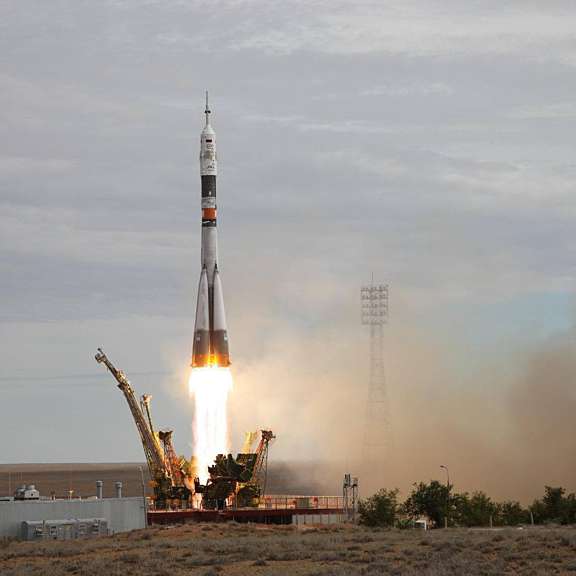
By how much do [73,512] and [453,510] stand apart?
3336 centimetres

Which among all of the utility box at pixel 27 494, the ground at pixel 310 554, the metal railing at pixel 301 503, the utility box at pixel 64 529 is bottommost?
the ground at pixel 310 554

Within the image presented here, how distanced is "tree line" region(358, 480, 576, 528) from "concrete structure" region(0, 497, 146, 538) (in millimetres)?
20203

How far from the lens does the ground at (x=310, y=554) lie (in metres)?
65.4

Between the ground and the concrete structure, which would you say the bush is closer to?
the ground

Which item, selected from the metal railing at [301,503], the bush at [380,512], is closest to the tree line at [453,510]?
the bush at [380,512]

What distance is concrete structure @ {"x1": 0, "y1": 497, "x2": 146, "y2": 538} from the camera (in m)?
89.9

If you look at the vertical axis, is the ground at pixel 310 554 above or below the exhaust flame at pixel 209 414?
below

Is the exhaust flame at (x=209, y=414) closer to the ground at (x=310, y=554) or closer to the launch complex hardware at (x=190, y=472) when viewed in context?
the launch complex hardware at (x=190, y=472)

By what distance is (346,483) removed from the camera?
368ft

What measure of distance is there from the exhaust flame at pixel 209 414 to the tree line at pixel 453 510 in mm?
13404

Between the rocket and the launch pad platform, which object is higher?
the rocket

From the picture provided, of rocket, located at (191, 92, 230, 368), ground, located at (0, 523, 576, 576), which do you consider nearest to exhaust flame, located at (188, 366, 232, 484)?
rocket, located at (191, 92, 230, 368)

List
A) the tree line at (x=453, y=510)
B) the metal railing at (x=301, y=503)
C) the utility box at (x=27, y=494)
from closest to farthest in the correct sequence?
1. the utility box at (x=27, y=494)
2. the tree line at (x=453, y=510)
3. the metal railing at (x=301, y=503)

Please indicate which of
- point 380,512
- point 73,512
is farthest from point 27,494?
point 380,512
